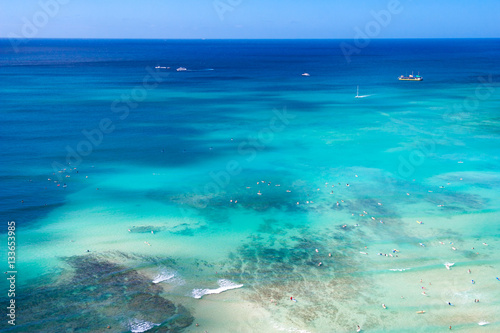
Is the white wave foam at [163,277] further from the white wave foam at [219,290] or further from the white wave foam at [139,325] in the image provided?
the white wave foam at [139,325]

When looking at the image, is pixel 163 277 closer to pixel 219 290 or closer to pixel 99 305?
pixel 219 290

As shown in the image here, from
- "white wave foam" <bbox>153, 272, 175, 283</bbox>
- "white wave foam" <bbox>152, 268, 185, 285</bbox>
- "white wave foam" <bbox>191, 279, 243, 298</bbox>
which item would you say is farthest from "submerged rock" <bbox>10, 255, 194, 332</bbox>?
"white wave foam" <bbox>191, 279, 243, 298</bbox>

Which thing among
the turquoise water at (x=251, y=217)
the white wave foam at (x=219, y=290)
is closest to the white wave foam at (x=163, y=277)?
the turquoise water at (x=251, y=217)

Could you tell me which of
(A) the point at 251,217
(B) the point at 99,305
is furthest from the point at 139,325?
(A) the point at 251,217

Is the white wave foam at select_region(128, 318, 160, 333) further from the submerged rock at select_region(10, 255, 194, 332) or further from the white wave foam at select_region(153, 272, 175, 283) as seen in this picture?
the white wave foam at select_region(153, 272, 175, 283)

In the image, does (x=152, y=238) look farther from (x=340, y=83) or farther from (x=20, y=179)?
(x=340, y=83)

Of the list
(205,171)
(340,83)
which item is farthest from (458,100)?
(205,171)
